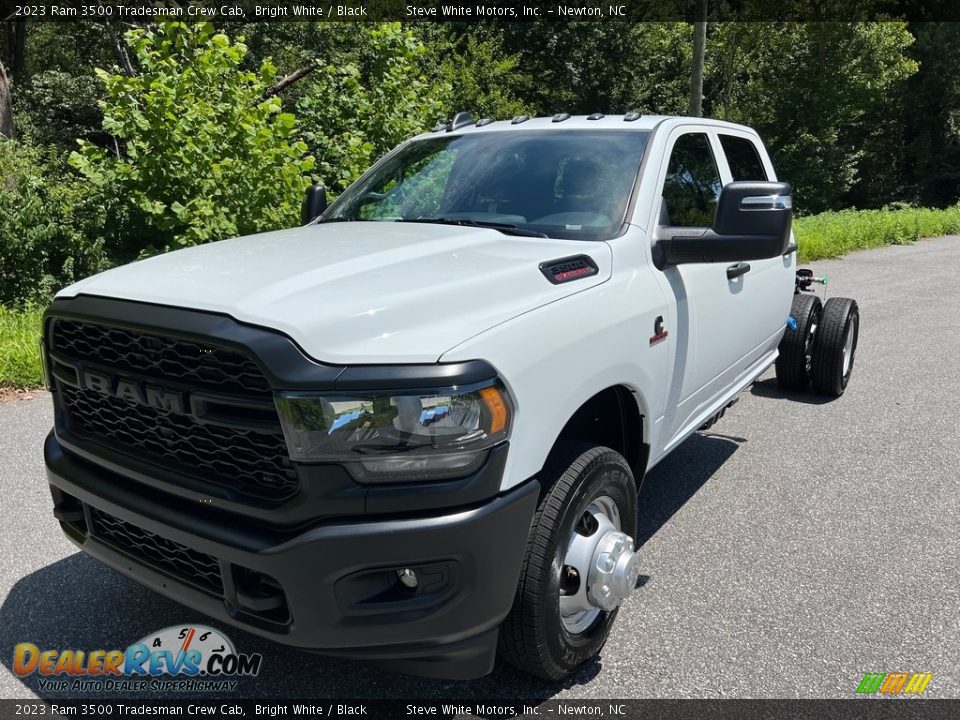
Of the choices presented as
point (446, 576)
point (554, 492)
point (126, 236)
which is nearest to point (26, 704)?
point (446, 576)

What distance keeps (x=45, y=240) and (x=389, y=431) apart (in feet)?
23.6

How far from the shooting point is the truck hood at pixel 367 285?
2105 mm

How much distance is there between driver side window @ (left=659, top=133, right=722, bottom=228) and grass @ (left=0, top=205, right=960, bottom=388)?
16.5 ft

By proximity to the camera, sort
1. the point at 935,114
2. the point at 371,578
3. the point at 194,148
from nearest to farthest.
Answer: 1. the point at 371,578
2. the point at 194,148
3. the point at 935,114

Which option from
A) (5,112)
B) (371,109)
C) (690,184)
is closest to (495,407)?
(690,184)

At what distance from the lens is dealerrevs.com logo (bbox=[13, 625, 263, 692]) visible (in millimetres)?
2721

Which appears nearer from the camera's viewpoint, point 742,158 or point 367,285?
point 367,285

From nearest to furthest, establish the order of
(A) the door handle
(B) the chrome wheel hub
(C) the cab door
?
(B) the chrome wheel hub → (C) the cab door → (A) the door handle

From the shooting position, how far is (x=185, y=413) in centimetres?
220

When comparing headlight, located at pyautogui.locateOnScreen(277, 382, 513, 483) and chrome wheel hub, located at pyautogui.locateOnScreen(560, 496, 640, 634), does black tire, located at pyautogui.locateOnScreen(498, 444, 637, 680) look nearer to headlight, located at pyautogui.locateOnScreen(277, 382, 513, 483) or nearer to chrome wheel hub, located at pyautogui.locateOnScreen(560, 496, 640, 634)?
chrome wheel hub, located at pyautogui.locateOnScreen(560, 496, 640, 634)

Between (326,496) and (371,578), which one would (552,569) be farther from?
(326,496)

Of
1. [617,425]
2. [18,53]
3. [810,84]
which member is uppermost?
[18,53]

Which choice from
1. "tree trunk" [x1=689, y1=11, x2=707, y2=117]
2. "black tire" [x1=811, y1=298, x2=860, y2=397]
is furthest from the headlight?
"tree trunk" [x1=689, y1=11, x2=707, y2=117]

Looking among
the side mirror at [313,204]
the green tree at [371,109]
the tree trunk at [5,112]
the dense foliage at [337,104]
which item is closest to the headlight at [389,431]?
the side mirror at [313,204]
